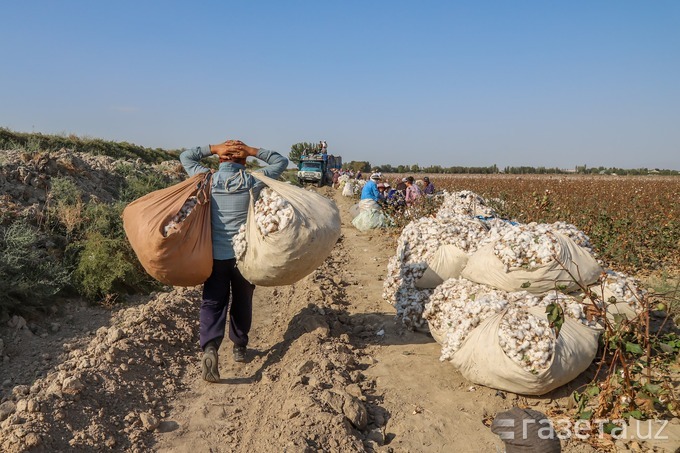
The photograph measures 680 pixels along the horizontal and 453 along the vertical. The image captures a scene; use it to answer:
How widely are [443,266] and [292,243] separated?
1931 mm

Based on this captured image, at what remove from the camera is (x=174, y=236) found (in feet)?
12.1

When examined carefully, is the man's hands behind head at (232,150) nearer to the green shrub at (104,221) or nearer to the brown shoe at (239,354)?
the brown shoe at (239,354)

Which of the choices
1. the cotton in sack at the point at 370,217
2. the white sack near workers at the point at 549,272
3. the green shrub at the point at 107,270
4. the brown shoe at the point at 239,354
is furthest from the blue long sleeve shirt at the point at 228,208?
the cotton in sack at the point at 370,217

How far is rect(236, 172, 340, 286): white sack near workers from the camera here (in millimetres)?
3738

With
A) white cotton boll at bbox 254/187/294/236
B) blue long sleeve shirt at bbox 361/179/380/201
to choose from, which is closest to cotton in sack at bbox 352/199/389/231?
blue long sleeve shirt at bbox 361/179/380/201

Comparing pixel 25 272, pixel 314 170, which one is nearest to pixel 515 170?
pixel 314 170

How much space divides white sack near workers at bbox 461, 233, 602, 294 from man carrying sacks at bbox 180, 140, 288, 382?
6.74 ft

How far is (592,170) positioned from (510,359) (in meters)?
73.7

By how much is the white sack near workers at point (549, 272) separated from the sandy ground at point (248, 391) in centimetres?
78

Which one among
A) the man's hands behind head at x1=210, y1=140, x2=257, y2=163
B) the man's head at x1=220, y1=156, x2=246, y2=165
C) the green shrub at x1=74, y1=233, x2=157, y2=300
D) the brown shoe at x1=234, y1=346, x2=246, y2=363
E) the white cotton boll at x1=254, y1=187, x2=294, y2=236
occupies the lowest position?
the brown shoe at x1=234, y1=346, x2=246, y2=363

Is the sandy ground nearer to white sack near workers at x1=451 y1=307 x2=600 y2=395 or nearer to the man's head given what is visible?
white sack near workers at x1=451 y1=307 x2=600 y2=395

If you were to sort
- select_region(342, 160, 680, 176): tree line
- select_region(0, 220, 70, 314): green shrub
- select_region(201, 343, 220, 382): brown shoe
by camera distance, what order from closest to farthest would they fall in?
select_region(201, 343, 220, 382): brown shoe → select_region(0, 220, 70, 314): green shrub → select_region(342, 160, 680, 176): tree line

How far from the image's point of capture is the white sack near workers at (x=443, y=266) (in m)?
4.99

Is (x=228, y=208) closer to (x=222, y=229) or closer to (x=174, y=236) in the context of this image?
(x=222, y=229)
